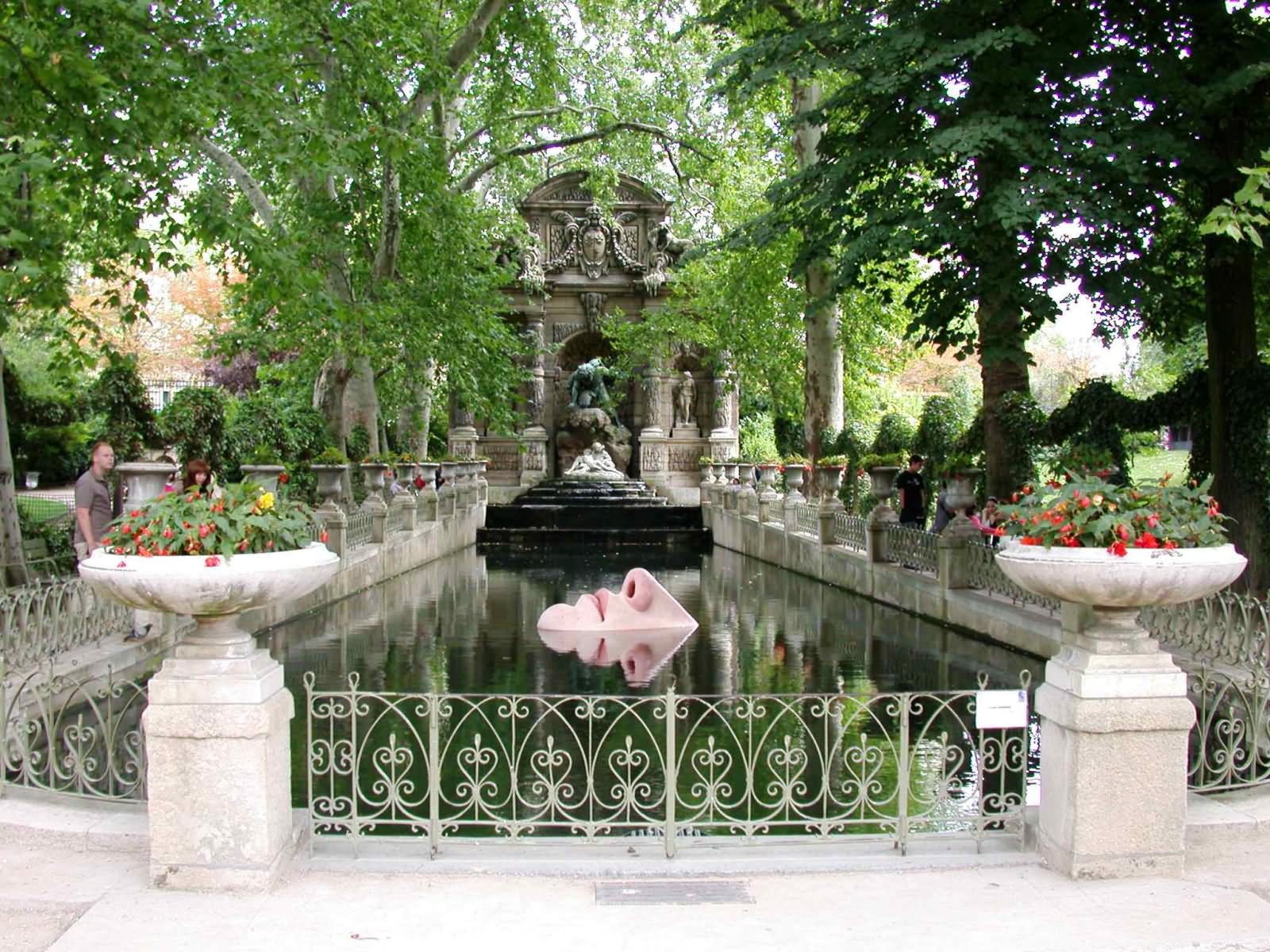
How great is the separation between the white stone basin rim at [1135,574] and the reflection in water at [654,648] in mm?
5881

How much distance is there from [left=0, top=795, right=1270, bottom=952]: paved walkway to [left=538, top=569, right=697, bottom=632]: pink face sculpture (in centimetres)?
933

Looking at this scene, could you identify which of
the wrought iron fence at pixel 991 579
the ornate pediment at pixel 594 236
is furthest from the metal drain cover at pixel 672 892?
the ornate pediment at pixel 594 236

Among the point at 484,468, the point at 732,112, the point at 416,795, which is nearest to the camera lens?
the point at 416,795

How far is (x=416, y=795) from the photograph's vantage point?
26.6 feet

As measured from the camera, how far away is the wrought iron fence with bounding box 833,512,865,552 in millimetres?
19359

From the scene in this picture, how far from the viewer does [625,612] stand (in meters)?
15.4

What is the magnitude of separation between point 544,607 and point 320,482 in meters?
5.23

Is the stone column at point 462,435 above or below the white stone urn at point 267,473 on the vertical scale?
above

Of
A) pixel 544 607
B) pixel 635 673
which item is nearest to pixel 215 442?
pixel 544 607

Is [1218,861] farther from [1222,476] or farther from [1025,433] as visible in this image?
[1025,433]

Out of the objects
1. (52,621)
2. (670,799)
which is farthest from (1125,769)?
(52,621)

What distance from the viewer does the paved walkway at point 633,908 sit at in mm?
4918

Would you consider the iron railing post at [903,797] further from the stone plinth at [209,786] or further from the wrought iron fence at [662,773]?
the stone plinth at [209,786]

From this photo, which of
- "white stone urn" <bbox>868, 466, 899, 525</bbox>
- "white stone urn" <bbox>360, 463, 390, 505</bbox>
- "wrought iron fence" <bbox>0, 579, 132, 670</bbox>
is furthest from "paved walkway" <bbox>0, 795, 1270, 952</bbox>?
"white stone urn" <bbox>360, 463, 390, 505</bbox>
